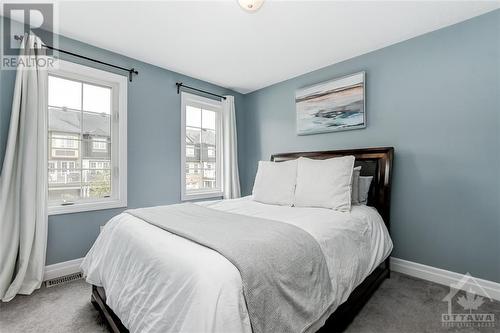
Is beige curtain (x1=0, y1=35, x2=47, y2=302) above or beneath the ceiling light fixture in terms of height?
beneath

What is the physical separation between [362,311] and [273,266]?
119 cm

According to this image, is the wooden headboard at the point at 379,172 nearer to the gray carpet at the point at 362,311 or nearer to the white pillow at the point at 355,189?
the white pillow at the point at 355,189

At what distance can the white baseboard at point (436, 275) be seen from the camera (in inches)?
77.2

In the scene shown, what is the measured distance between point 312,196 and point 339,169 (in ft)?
1.17

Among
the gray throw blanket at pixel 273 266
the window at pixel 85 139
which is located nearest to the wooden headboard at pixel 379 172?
the gray throw blanket at pixel 273 266

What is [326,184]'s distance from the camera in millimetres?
2180

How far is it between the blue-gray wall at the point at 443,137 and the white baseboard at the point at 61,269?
133 inches

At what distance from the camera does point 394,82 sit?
8.31ft

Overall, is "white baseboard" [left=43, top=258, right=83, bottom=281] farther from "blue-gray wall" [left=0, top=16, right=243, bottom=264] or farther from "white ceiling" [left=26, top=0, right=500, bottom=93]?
"white ceiling" [left=26, top=0, right=500, bottom=93]

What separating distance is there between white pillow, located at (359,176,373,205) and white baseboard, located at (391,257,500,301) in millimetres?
749

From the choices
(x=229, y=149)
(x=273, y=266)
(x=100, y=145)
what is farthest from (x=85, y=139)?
(x=273, y=266)

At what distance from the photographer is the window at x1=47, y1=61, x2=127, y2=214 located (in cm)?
244

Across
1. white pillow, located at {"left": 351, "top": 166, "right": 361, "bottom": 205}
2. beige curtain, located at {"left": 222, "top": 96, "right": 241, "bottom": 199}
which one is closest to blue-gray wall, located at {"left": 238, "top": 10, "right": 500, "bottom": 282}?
white pillow, located at {"left": 351, "top": 166, "right": 361, "bottom": 205}

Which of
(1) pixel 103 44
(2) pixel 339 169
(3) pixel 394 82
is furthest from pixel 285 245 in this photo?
(1) pixel 103 44
